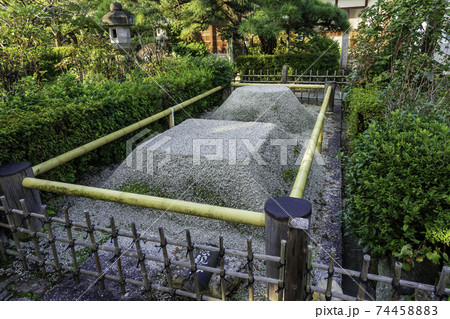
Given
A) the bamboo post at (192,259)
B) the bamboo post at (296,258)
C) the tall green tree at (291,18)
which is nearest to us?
the bamboo post at (296,258)

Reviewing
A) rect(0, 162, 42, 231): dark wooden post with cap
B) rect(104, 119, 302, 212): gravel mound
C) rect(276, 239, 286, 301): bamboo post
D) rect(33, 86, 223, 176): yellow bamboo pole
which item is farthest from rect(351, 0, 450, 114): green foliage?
rect(0, 162, 42, 231): dark wooden post with cap

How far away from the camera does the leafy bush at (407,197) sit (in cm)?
200

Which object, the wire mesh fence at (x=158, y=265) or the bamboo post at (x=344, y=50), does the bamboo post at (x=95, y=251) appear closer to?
the wire mesh fence at (x=158, y=265)

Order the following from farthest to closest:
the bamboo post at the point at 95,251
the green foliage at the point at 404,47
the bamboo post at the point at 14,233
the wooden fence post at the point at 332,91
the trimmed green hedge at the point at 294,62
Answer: the trimmed green hedge at the point at 294,62 → the wooden fence post at the point at 332,91 → the green foliage at the point at 404,47 → the bamboo post at the point at 14,233 → the bamboo post at the point at 95,251

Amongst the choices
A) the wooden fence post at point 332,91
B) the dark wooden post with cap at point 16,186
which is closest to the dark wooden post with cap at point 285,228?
the dark wooden post with cap at point 16,186

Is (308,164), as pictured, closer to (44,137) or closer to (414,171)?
(414,171)

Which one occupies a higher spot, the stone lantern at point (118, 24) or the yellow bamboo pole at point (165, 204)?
the stone lantern at point (118, 24)

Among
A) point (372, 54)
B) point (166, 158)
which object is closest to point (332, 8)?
point (372, 54)

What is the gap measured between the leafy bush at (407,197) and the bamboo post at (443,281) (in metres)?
0.42

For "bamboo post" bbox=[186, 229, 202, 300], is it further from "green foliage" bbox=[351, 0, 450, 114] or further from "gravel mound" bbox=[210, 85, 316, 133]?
"gravel mound" bbox=[210, 85, 316, 133]

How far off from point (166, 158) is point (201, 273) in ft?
5.01

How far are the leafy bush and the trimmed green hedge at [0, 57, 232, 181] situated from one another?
3.17 meters

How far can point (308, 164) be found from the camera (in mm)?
2688

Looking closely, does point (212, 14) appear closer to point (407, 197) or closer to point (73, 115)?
point (73, 115)
